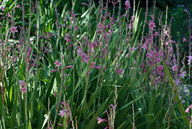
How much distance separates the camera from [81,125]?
5.71 ft

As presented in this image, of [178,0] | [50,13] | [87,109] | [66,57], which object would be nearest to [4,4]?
[50,13]

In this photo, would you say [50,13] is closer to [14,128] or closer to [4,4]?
[4,4]

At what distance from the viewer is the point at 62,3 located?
4.95 meters

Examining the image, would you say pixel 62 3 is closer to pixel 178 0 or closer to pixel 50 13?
pixel 50 13

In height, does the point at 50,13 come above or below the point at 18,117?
above

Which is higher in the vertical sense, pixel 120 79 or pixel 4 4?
pixel 4 4

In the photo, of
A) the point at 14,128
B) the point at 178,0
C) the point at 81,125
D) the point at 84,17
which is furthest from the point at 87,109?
the point at 178,0

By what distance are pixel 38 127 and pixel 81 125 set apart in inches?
10.5

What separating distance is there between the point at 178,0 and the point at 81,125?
768 centimetres

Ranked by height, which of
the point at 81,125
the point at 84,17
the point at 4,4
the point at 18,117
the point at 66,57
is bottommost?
the point at 81,125

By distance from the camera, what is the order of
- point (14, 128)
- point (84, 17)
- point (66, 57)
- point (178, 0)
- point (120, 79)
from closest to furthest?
point (14, 128), point (120, 79), point (66, 57), point (84, 17), point (178, 0)

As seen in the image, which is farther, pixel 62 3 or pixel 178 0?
pixel 178 0

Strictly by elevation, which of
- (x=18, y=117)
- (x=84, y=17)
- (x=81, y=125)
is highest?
(x=84, y=17)

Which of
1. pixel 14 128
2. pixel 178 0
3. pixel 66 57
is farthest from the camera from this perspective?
pixel 178 0
